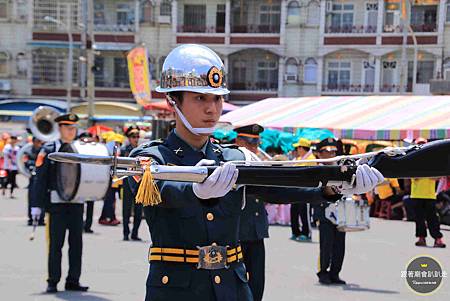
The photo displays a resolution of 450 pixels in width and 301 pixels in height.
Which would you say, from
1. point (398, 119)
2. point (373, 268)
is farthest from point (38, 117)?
point (398, 119)

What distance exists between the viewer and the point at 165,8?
146ft

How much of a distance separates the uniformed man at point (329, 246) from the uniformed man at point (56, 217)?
3.13 metres

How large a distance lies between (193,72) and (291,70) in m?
40.5

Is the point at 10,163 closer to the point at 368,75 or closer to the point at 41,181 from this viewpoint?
the point at 41,181

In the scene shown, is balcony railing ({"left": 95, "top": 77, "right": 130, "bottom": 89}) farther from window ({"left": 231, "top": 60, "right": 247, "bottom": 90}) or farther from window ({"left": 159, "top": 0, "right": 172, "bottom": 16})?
window ({"left": 231, "top": 60, "right": 247, "bottom": 90})

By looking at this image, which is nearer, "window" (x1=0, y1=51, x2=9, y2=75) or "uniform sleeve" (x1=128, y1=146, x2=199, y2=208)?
"uniform sleeve" (x1=128, y1=146, x2=199, y2=208)

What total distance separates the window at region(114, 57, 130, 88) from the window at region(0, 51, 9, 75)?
20.6ft

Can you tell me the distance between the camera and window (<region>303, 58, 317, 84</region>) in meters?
43.7

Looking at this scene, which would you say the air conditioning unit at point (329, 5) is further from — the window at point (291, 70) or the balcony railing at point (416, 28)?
the window at point (291, 70)

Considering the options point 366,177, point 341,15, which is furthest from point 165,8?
point 366,177

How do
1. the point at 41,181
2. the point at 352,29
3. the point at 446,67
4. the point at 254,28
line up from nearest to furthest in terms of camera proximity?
1. the point at 41,181
2. the point at 446,67
3. the point at 352,29
4. the point at 254,28

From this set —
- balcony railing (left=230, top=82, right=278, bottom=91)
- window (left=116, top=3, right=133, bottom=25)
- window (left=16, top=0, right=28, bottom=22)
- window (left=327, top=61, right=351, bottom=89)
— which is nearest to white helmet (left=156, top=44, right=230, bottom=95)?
window (left=327, top=61, right=351, bottom=89)

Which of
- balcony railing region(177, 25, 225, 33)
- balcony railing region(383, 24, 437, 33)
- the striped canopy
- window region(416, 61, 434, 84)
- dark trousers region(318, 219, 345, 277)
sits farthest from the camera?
balcony railing region(177, 25, 225, 33)

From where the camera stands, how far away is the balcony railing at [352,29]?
4284 cm
